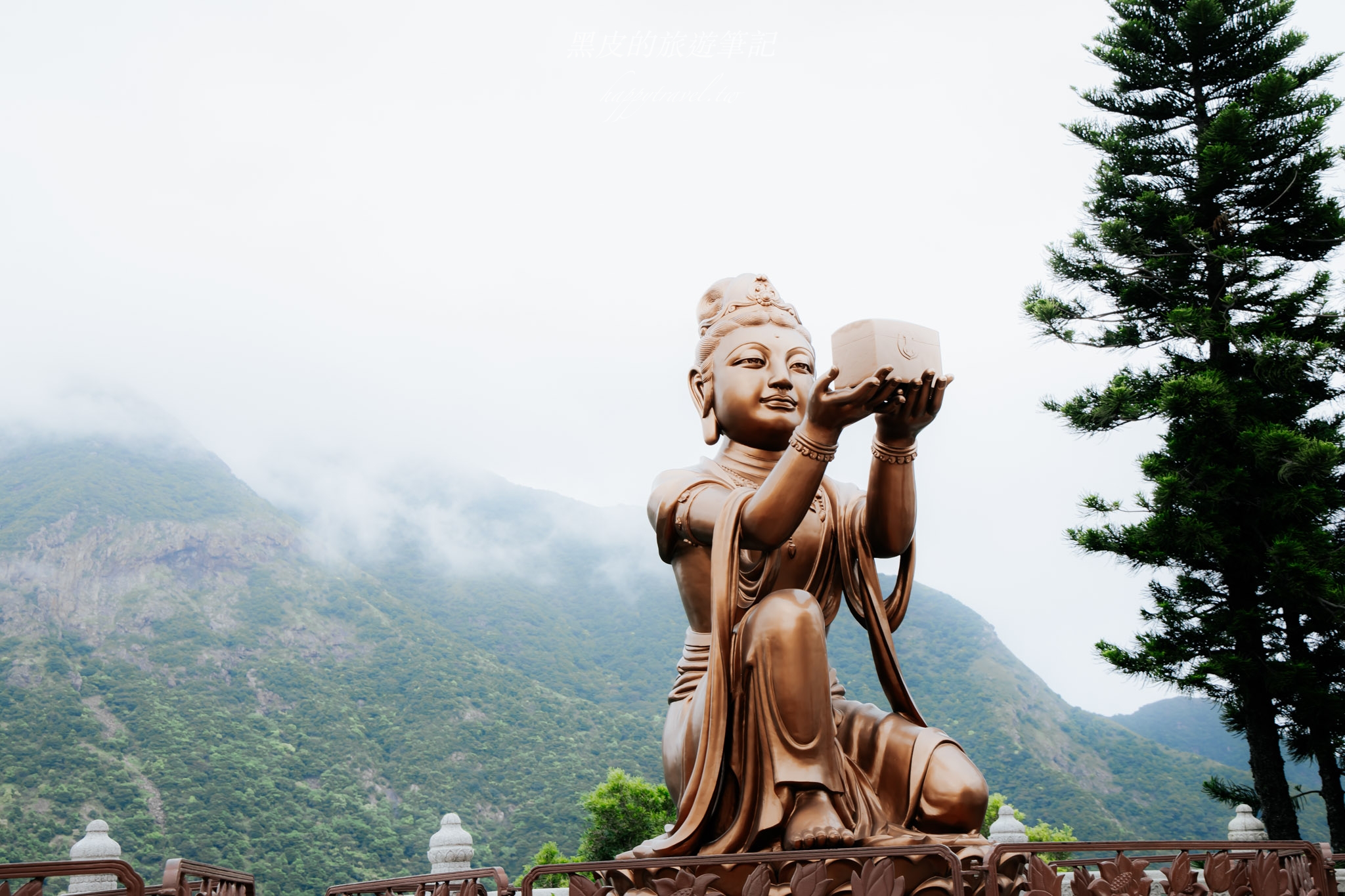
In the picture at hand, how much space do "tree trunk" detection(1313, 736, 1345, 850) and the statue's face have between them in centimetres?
659

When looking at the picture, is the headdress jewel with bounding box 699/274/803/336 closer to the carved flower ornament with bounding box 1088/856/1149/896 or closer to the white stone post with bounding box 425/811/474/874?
the carved flower ornament with bounding box 1088/856/1149/896

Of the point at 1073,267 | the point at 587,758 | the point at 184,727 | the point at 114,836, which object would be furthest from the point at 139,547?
the point at 1073,267

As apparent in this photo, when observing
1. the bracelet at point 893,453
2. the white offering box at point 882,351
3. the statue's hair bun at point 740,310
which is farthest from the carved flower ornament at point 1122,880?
the statue's hair bun at point 740,310

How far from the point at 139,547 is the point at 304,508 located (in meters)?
6.44

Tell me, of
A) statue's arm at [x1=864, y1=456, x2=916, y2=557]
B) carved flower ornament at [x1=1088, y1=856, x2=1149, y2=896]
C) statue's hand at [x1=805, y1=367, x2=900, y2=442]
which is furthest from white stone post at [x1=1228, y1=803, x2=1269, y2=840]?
statue's hand at [x1=805, y1=367, x2=900, y2=442]

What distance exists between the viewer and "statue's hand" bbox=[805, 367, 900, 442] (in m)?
2.71

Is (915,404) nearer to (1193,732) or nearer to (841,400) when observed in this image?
(841,400)

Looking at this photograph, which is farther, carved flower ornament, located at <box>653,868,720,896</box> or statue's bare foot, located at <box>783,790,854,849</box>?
statue's bare foot, located at <box>783,790,854,849</box>

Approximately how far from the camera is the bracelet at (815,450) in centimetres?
277

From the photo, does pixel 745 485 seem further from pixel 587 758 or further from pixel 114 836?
pixel 587 758

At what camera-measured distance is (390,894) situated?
309 cm

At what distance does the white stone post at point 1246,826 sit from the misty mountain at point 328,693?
818 cm

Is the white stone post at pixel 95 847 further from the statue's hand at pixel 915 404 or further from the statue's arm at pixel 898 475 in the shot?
the statue's hand at pixel 915 404

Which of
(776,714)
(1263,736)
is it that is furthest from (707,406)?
(1263,736)
